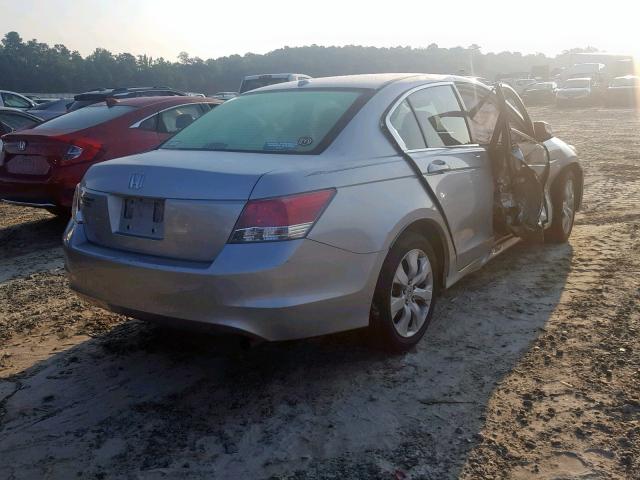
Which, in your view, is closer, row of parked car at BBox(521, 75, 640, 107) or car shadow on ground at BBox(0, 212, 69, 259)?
car shadow on ground at BBox(0, 212, 69, 259)

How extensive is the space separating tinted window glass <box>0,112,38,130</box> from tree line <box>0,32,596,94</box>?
161 feet

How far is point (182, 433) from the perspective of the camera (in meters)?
3.30

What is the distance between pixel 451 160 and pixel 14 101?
1982 cm

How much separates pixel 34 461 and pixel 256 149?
197 cm

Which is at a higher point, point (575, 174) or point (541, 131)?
point (541, 131)

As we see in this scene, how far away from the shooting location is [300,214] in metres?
3.40

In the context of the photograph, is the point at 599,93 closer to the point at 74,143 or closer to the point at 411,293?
the point at 74,143

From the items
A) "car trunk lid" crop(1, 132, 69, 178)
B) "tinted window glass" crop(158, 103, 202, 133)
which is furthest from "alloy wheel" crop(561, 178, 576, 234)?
"car trunk lid" crop(1, 132, 69, 178)

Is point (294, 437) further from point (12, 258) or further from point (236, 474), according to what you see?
point (12, 258)

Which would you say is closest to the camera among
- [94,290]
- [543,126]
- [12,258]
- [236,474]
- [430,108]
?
[236,474]

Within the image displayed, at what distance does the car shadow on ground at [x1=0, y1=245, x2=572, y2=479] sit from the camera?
3.04 meters

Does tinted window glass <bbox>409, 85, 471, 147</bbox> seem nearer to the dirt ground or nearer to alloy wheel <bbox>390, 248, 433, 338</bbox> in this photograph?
alloy wheel <bbox>390, 248, 433, 338</bbox>

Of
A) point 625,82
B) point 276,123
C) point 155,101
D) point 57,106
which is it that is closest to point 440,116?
point 276,123

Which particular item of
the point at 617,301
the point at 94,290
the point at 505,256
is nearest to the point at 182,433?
the point at 94,290
